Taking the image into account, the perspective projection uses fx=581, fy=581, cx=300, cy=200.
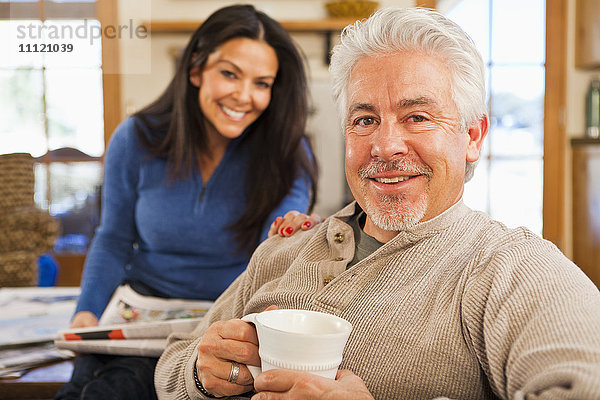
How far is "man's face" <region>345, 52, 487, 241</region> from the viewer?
110 cm

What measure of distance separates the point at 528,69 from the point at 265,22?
141 inches

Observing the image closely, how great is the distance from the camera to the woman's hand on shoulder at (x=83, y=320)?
5.69ft

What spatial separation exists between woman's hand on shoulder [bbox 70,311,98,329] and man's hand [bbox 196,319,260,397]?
0.81m

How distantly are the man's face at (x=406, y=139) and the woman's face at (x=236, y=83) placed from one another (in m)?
0.79

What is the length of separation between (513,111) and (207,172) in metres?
3.66

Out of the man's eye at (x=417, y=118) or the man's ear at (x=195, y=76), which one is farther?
the man's ear at (x=195, y=76)

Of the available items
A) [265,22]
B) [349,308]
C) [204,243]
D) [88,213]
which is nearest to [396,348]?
[349,308]

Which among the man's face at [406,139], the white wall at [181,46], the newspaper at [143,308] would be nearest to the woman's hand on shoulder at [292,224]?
the man's face at [406,139]

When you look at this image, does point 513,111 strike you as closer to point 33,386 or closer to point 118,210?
point 118,210

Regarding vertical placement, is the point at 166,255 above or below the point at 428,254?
below

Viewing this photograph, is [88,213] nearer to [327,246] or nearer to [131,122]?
[131,122]

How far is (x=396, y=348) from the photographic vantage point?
1.02m

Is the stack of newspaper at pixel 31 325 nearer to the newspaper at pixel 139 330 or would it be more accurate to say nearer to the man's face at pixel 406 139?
the newspaper at pixel 139 330

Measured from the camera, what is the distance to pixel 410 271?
1090 mm
